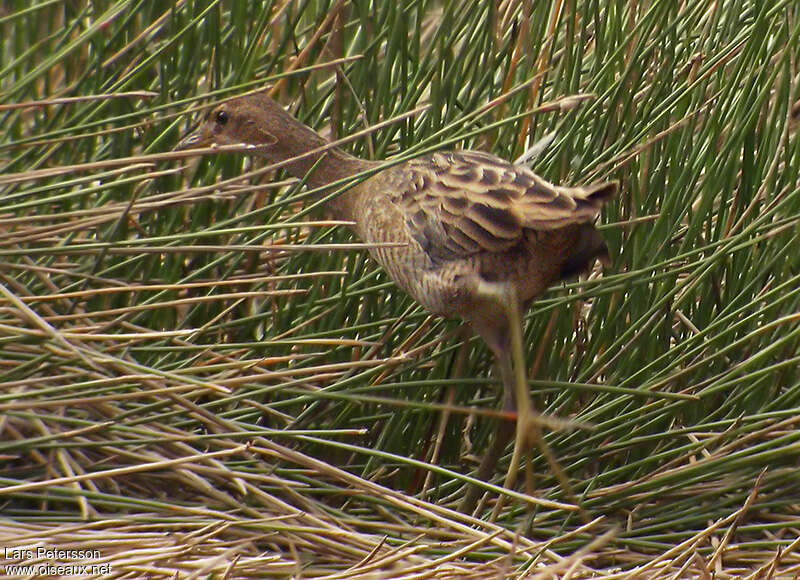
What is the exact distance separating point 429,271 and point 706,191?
0.77m

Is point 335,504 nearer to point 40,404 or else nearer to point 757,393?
point 40,404

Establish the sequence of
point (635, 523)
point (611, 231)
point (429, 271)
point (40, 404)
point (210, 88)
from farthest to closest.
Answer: point (210, 88) → point (611, 231) → point (635, 523) → point (429, 271) → point (40, 404)

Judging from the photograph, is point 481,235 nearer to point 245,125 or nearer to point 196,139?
point 245,125

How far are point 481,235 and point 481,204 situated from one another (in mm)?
69

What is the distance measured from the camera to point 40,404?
2.31 m

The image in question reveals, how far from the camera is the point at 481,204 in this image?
2529 mm

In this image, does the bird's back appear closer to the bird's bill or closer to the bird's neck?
the bird's neck

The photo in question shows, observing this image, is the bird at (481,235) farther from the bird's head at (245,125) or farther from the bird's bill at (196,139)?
the bird's bill at (196,139)

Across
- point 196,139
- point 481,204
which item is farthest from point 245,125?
point 481,204

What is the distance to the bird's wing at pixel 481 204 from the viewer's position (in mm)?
2439

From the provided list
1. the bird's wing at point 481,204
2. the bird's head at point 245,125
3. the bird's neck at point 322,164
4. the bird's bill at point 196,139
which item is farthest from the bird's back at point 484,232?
the bird's bill at point 196,139

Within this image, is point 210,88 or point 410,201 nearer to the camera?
point 410,201

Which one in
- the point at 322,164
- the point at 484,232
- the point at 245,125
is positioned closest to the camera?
the point at 484,232

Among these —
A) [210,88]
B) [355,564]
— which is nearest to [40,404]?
[355,564]
